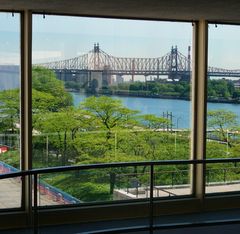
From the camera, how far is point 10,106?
7.27 m

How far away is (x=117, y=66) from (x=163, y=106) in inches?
37.9

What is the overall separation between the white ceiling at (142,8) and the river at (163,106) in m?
1.25

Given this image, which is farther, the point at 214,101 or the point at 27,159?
the point at 214,101

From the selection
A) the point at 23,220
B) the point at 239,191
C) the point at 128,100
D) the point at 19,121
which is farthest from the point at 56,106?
the point at 239,191

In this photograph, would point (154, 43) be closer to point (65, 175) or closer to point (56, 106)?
point (56, 106)

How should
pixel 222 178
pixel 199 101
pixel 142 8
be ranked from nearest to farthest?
pixel 142 8 < pixel 199 101 < pixel 222 178

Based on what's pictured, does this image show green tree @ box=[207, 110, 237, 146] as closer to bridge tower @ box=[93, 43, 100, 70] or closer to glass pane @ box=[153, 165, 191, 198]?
glass pane @ box=[153, 165, 191, 198]

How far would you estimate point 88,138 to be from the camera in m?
7.73

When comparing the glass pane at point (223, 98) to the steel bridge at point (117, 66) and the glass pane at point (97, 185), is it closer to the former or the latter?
the steel bridge at point (117, 66)

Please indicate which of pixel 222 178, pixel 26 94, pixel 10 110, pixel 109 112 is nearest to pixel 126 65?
pixel 109 112

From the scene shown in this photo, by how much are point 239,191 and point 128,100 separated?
2.47m

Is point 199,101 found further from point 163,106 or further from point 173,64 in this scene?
point 173,64

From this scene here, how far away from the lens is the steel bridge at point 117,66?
24.8 ft

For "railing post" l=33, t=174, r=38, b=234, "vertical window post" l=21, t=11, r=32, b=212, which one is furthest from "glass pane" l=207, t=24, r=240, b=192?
"railing post" l=33, t=174, r=38, b=234
